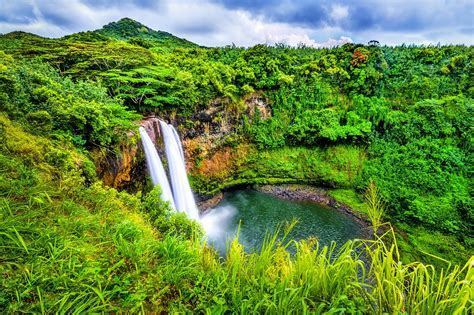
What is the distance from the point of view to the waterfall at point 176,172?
37.7 feet

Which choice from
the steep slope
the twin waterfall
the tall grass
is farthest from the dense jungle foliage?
the steep slope

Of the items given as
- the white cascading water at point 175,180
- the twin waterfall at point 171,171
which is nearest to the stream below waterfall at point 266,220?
the white cascading water at point 175,180

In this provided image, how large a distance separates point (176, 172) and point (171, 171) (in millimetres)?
270

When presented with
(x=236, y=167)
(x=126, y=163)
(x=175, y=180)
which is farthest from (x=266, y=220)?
(x=126, y=163)

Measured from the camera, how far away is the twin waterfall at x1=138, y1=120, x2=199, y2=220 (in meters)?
9.97

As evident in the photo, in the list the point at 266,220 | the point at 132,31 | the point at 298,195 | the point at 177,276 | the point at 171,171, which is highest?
the point at 132,31

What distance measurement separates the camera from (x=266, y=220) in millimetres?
13961

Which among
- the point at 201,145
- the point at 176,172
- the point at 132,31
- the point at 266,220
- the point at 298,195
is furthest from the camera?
the point at 132,31

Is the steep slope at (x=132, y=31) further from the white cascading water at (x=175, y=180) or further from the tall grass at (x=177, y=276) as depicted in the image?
the tall grass at (x=177, y=276)

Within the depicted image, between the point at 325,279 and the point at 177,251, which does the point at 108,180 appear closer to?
the point at 177,251

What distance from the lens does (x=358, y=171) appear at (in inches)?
658

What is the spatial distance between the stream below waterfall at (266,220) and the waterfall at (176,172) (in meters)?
1.51

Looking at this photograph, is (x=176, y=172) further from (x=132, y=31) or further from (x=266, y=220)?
(x=132, y=31)

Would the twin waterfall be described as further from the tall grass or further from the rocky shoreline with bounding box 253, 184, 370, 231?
the tall grass
